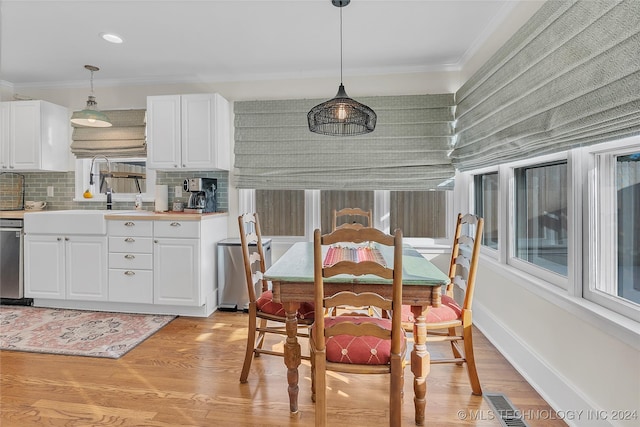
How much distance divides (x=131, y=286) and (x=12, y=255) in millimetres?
1319

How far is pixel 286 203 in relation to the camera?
3.80 m

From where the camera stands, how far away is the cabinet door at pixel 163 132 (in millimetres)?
3471

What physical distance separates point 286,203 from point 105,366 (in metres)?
2.17

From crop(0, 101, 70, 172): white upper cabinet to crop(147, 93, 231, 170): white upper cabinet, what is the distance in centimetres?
124

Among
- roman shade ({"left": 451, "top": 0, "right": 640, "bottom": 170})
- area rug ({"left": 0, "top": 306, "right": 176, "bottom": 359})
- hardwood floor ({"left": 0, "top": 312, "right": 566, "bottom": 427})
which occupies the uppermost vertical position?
roman shade ({"left": 451, "top": 0, "right": 640, "bottom": 170})

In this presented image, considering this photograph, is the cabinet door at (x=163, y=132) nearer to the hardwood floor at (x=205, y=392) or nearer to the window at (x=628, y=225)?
the hardwood floor at (x=205, y=392)

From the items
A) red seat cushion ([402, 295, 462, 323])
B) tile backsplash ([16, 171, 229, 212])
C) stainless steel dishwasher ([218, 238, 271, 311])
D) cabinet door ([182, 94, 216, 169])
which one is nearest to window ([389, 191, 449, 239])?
stainless steel dishwasher ([218, 238, 271, 311])

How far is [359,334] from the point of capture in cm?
151

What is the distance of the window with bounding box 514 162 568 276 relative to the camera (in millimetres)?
2006

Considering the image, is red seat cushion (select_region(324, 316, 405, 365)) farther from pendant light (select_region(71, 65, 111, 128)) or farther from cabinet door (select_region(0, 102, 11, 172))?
cabinet door (select_region(0, 102, 11, 172))

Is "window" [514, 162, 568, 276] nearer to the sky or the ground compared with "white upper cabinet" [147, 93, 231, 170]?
nearer to the ground

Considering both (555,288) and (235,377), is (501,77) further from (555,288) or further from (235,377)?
(235,377)

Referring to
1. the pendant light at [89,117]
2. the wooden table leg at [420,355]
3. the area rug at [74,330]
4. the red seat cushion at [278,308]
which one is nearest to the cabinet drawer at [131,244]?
A: the area rug at [74,330]

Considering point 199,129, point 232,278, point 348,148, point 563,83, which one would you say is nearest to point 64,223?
point 199,129
